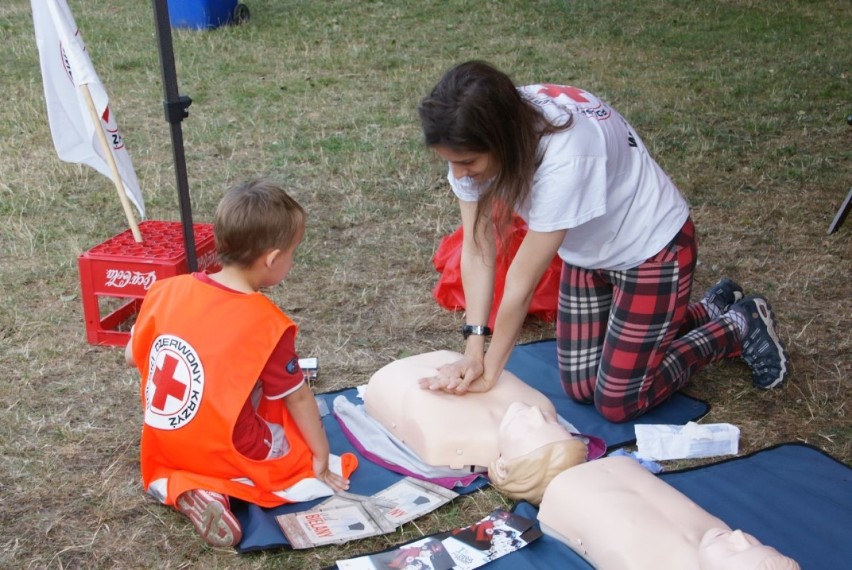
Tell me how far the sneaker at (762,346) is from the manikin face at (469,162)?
4.86 ft

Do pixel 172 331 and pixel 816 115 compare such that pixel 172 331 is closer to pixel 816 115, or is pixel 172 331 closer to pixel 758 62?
pixel 816 115

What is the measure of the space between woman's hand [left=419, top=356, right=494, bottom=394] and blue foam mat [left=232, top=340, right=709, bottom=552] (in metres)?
0.30

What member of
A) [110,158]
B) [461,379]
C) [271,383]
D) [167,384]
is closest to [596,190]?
[461,379]

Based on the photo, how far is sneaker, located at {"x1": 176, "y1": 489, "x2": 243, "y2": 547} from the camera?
2.43m

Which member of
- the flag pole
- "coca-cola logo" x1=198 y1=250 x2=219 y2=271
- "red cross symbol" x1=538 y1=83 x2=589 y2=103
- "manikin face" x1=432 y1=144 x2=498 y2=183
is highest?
"red cross symbol" x1=538 y1=83 x2=589 y2=103

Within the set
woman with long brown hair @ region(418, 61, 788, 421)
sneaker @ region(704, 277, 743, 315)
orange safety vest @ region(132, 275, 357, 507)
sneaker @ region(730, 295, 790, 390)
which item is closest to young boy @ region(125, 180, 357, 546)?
orange safety vest @ region(132, 275, 357, 507)

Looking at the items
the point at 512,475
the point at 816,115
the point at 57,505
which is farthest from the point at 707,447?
the point at 816,115

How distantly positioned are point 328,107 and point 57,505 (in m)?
4.67

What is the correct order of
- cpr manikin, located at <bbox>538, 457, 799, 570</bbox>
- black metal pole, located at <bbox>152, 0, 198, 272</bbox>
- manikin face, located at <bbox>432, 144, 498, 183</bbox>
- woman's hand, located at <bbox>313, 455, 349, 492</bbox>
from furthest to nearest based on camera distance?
black metal pole, located at <bbox>152, 0, 198, 272</bbox> < woman's hand, located at <bbox>313, 455, 349, 492</bbox> < manikin face, located at <bbox>432, 144, 498, 183</bbox> < cpr manikin, located at <bbox>538, 457, 799, 570</bbox>

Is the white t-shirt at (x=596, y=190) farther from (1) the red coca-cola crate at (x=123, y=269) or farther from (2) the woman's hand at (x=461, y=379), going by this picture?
(1) the red coca-cola crate at (x=123, y=269)

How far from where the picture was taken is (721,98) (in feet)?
23.0

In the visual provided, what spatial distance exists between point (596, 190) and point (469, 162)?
40cm

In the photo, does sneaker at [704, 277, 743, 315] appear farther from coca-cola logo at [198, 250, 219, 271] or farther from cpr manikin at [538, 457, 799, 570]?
coca-cola logo at [198, 250, 219, 271]

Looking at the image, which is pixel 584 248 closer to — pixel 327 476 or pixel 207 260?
pixel 327 476
